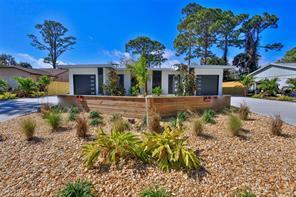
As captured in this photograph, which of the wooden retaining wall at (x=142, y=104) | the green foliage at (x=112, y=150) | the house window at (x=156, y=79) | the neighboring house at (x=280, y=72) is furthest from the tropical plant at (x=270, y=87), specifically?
the green foliage at (x=112, y=150)

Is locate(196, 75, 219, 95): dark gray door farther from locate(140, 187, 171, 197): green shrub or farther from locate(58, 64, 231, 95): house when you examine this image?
locate(140, 187, 171, 197): green shrub

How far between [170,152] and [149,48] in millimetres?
30170

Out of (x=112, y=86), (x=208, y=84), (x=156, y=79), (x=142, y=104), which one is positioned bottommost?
(x=142, y=104)

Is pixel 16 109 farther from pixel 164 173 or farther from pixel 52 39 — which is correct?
pixel 52 39

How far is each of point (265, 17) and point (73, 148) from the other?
33.2 m

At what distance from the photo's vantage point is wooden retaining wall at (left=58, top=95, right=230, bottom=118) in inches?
278

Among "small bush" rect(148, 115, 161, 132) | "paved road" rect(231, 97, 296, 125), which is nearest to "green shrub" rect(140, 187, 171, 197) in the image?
"small bush" rect(148, 115, 161, 132)

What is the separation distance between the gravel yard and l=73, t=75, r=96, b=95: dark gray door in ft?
37.4

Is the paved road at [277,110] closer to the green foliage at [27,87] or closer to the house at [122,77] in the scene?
the house at [122,77]

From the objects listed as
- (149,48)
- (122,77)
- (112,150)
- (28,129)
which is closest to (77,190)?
(112,150)

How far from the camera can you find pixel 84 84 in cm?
1616

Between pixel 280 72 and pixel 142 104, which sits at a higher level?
pixel 280 72

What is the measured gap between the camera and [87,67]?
50.5 ft

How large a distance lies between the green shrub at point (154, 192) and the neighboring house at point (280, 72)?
23034 millimetres
